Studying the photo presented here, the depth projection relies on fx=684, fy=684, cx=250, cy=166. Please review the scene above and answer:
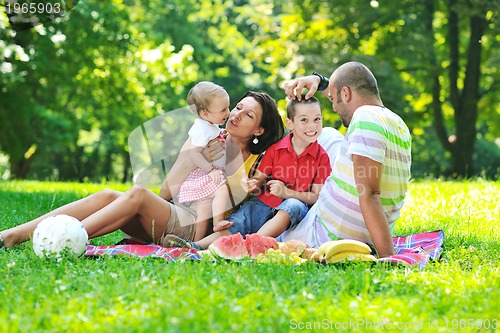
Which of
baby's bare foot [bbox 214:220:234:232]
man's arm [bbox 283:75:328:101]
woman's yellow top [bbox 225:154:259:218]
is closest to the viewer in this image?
baby's bare foot [bbox 214:220:234:232]

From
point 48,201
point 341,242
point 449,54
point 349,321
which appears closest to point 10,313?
point 349,321

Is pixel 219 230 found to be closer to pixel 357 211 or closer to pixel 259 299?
pixel 357 211

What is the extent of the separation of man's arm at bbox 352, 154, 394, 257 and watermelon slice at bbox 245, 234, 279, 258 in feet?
2.12

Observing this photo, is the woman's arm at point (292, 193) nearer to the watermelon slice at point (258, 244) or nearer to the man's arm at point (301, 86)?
the watermelon slice at point (258, 244)

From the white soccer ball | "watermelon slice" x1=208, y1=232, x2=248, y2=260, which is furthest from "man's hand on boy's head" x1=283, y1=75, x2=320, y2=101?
the white soccer ball

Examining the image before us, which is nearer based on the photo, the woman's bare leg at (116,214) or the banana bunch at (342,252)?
the banana bunch at (342,252)

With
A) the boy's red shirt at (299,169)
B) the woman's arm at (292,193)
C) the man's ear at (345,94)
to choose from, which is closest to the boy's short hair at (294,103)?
the boy's red shirt at (299,169)

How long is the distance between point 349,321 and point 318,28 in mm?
16069

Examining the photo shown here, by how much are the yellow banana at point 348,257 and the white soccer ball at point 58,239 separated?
4.94 feet

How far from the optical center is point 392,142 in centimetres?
425

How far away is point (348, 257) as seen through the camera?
4.05 meters

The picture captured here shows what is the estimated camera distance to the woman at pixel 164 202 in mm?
4508

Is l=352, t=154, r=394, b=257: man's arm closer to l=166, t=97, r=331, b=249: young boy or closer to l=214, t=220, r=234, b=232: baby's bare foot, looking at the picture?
l=166, t=97, r=331, b=249: young boy

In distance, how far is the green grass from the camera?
272cm
